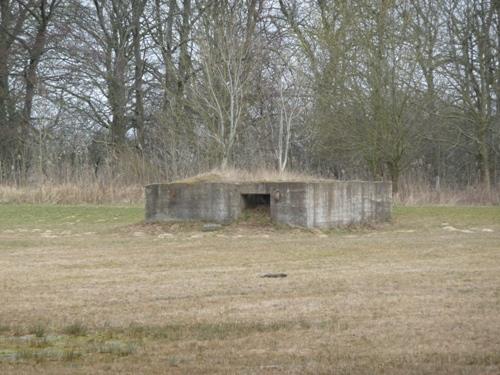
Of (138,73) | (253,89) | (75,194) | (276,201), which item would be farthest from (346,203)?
→ (138,73)

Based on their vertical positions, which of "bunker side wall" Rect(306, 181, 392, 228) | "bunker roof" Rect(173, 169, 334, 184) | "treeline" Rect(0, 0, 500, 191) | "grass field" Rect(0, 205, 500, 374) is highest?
"treeline" Rect(0, 0, 500, 191)

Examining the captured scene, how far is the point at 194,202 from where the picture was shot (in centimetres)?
1995

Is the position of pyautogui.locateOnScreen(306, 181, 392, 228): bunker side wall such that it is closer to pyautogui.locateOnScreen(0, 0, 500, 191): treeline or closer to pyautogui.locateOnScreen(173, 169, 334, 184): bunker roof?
pyautogui.locateOnScreen(173, 169, 334, 184): bunker roof

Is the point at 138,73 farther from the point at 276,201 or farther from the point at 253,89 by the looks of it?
the point at 276,201

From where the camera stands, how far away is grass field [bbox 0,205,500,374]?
6863 mm

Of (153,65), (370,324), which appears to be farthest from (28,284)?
(153,65)

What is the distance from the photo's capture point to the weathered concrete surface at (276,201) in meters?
19.4

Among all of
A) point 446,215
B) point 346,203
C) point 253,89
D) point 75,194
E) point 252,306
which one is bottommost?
point 252,306

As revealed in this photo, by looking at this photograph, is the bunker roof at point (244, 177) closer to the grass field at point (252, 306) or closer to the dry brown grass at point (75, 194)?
the grass field at point (252, 306)

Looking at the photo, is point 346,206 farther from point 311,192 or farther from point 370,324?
point 370,324

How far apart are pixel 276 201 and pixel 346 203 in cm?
163

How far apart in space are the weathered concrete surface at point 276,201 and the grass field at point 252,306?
1.69 metres

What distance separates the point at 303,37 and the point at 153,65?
35.9ft

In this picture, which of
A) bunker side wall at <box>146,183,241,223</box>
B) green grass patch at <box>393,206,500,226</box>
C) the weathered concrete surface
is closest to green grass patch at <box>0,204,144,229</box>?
bunker side wall at <box>146,183,241,223</box>
